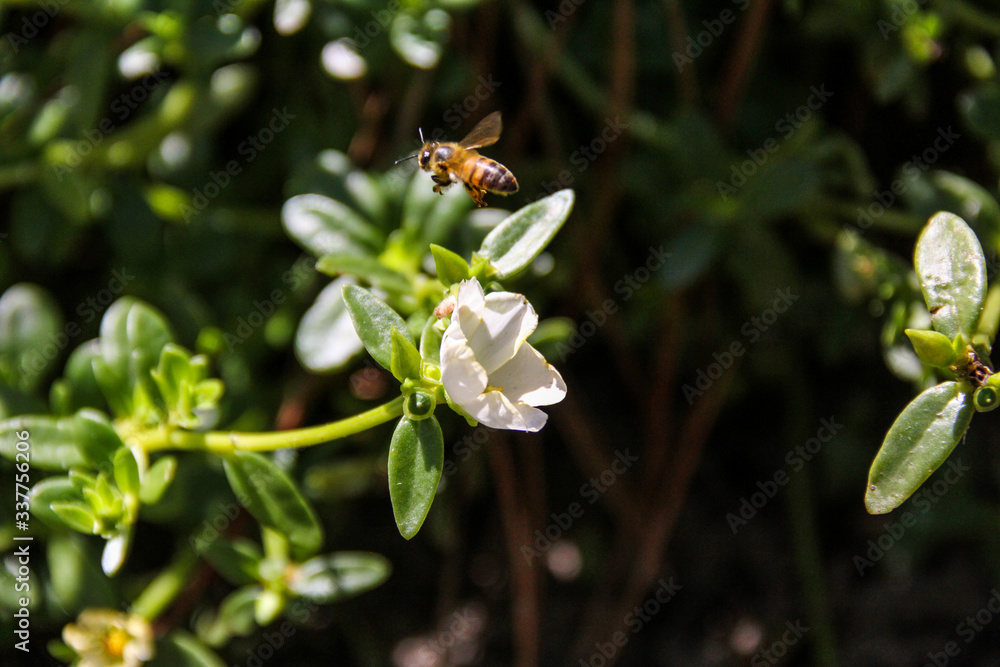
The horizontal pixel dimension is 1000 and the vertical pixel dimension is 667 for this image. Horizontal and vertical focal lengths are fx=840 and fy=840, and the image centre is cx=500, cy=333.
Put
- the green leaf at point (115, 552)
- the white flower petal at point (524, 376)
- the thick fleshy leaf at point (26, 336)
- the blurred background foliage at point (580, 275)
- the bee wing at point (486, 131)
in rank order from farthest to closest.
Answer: the blurred background foliage at point (580, 275), the thick fleshy leaf at point (26, 336), the bee wing at point (486, 131), the green leaf at point (115, 552), the white flower petal at point (524, 376)

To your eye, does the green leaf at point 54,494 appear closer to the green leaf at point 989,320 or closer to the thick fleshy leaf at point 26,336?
the thick fleshy leaf at point 26,336

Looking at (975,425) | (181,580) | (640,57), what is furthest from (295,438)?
(975,425)

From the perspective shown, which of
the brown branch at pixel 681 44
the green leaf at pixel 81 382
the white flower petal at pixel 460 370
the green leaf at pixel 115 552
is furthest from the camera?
the brown branch at pixel 681 44

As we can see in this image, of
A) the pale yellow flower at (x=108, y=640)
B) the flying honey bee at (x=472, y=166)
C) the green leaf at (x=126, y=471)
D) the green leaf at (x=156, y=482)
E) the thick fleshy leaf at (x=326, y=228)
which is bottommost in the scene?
the pale yellow flower at (x=108, y=640)

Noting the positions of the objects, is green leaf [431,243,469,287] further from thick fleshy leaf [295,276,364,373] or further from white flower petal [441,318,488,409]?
thick fleshy leaf [295,276,364,373]

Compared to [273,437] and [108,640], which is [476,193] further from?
[108,640]

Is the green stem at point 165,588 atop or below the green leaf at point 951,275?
below

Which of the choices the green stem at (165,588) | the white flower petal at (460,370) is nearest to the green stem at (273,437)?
the white flower petal at (460,370)

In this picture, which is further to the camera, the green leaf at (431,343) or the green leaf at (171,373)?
the green leaf at (171,373)
